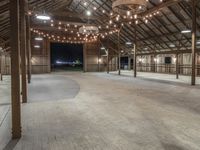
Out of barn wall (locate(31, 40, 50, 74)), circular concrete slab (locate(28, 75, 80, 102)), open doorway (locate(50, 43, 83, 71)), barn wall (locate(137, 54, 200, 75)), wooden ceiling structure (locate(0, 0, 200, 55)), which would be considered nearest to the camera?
circular concrete slab (locate(28, 75, 80, 102))

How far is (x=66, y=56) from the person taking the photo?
38406 millimetres

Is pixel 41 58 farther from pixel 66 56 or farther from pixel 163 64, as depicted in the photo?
pixel 66 56

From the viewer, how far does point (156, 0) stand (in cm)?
1380

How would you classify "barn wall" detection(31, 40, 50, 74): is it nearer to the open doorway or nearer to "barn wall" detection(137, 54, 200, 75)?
the open doorway

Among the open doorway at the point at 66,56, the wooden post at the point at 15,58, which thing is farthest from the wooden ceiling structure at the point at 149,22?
the open doorway at the point at 66,56

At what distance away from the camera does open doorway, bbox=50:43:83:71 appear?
123 ft

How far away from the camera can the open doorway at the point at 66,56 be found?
1473 inches

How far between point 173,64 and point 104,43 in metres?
9.15

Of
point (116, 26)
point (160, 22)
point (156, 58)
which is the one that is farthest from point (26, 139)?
point (156, 58)

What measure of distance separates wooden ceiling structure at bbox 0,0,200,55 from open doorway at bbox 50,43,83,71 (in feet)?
46.0

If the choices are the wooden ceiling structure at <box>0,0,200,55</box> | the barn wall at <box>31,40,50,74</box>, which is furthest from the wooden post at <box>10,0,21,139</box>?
the barn wall at <box>31,40,50,74</box>

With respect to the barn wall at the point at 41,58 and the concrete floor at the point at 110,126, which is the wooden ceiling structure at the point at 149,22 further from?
the concrete floor at the point at 110,126

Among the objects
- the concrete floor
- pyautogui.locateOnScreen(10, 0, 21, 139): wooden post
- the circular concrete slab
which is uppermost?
pyautogui.locateOnScreen(10, 0, 21, 139): wooden post

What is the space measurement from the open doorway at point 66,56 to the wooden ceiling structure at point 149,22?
14.0 meters
